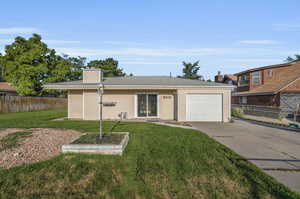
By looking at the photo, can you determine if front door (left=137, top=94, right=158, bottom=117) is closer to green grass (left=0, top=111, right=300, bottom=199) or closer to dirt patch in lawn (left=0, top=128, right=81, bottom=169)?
dirt patch in lawn (left=0, top=128, right=81, bottom=169)

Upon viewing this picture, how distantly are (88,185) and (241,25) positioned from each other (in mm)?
16493

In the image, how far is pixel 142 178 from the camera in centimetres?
363

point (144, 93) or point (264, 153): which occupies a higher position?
point (144, 93)

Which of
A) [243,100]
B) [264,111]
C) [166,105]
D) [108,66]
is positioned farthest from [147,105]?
[108,66]

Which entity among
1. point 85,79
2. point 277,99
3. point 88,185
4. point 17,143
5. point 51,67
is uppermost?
point 51,67

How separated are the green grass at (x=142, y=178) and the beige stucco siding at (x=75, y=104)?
8788mm

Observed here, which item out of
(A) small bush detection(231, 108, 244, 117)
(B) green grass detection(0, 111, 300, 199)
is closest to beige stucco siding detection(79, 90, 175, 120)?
(A) small bush detection(231, 108, 244, 117)

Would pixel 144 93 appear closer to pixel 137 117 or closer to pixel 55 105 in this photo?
pixel 137 117

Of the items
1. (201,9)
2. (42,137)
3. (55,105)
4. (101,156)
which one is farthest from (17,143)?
(55,105)

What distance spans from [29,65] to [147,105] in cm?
1994

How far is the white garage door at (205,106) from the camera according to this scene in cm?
1207

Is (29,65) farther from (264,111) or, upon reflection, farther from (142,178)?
(264,111)

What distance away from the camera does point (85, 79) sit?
12617 mm

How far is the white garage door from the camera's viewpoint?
12.1 meters
